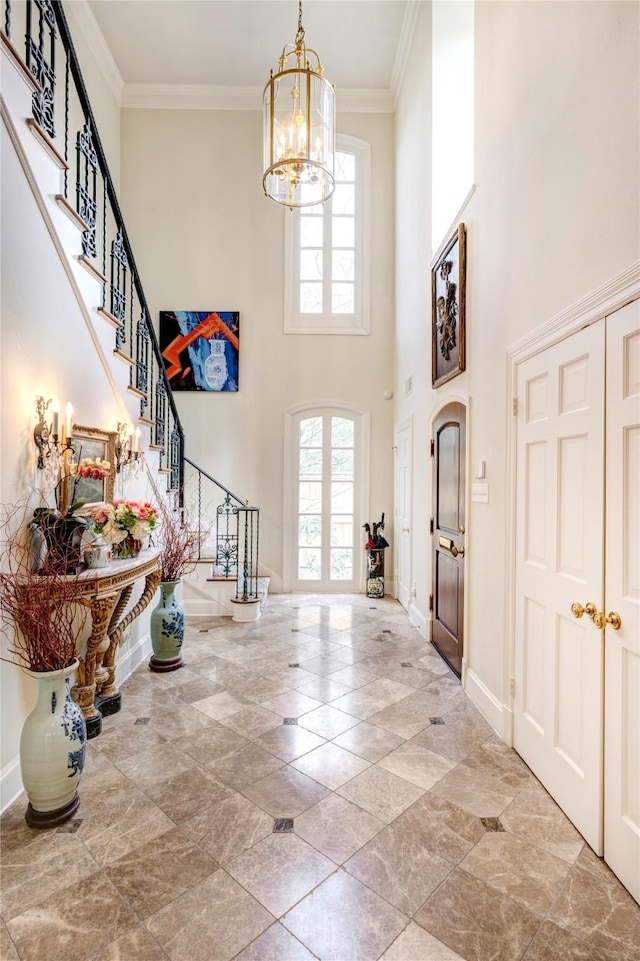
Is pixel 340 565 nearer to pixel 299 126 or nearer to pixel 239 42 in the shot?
pixel 299 126

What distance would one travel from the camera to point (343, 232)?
666cm

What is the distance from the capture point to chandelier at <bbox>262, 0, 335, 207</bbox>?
3234 mm

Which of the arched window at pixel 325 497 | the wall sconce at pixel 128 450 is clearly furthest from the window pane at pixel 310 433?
the wall sconce at pixel 128 450

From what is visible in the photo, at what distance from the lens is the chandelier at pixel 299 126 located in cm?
323

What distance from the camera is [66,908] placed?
1.65m

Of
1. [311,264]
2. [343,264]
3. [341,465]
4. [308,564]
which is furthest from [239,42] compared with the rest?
[308,564]

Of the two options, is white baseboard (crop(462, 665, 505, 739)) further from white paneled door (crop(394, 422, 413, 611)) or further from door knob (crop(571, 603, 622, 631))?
white paneled door (crop(394, 422, 413, 611))

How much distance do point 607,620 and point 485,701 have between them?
1443 mm

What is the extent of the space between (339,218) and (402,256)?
1385mm

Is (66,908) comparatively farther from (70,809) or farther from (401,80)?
(401,80)

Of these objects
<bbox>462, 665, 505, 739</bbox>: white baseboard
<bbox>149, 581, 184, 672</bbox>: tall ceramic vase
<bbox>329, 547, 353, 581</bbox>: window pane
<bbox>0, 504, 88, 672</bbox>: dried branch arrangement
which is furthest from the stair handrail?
<bbox>462, 665, 505, 739</bbox>: white baseboard

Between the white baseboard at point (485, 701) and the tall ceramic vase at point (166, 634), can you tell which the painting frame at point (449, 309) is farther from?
the tall ceramic vase at point (166, 634)

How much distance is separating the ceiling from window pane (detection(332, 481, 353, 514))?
5.39 meters

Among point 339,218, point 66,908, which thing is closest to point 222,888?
point 66,908
